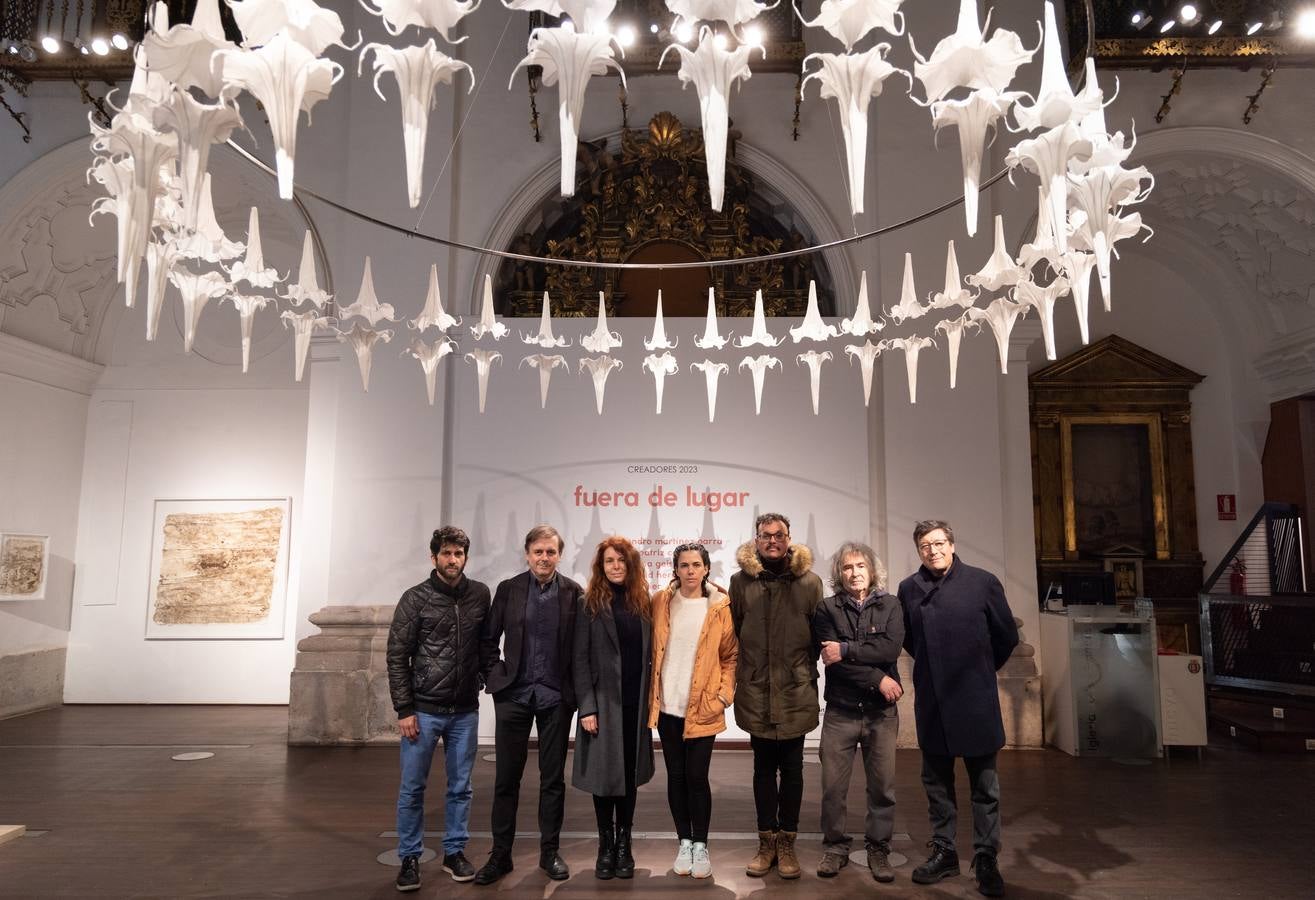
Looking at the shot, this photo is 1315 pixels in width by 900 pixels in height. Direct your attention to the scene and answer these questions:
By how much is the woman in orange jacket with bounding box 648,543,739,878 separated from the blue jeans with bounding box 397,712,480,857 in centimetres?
84

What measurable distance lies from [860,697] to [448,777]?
6.04 feet

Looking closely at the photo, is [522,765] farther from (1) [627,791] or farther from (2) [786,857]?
(2) [786,857]

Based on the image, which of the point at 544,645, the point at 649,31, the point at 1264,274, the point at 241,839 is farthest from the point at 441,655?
the point at 1264,274

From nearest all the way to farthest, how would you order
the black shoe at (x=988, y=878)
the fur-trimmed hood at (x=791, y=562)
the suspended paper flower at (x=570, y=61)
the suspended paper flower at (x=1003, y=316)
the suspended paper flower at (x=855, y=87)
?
the suspended paper flower at (x=570, y=61) < the suspended paper flower at (x=855, y=87) < the black shoe at (x=988, y=878) < the fur-trimmed hood at (x=791, y=562) < the suspended paper flower at (x=1003, y=316)

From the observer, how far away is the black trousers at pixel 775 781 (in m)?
3.54

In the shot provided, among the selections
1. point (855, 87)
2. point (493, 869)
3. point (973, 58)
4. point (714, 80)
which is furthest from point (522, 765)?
point (973, 58)

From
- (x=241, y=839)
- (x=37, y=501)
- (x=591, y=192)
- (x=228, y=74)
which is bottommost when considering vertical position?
(x=241, y=839)

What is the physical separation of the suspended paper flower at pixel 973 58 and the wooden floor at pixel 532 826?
3106mm

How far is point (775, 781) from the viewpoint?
3586 millimetres

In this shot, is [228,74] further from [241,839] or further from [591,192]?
[591,192]

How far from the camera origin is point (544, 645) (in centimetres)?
354

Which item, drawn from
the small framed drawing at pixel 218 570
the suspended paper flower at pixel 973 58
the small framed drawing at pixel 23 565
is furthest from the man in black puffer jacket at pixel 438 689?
the small framed drawing at pixel 23 565

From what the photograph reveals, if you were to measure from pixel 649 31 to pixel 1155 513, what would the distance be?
6908mm

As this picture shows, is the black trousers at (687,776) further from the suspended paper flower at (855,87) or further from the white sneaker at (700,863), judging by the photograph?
the suspended paper flower at (855,87)
